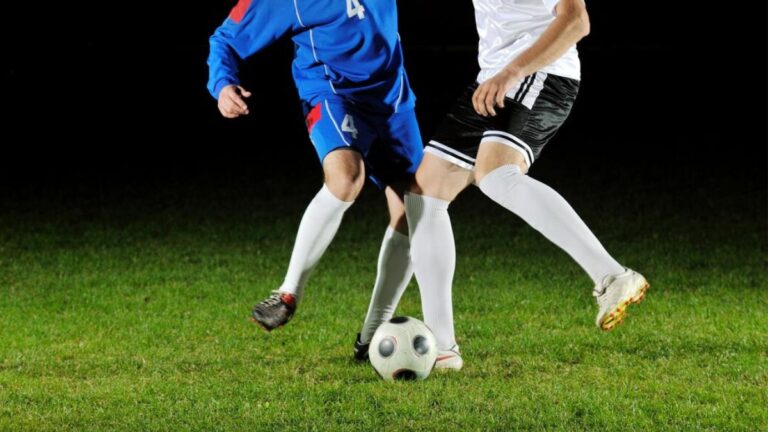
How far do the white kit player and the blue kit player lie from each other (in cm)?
22

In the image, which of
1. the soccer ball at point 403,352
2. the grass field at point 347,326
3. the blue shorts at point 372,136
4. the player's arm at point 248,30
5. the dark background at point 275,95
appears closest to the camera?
the grass field at point 347,326

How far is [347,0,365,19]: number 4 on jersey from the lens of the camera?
5723 mm

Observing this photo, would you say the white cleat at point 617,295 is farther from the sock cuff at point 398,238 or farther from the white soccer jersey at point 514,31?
the sock cuff at point 398,238

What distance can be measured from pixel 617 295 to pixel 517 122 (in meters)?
0.84

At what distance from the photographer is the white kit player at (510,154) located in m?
4.82

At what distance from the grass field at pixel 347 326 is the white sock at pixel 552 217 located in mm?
509

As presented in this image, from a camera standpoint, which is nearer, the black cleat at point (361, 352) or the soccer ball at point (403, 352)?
the soccer ball at point (403, 352)

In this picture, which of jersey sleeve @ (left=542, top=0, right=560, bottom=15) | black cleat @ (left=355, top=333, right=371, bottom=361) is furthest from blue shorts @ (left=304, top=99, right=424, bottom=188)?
jersey sleeve @ (left=542, top=0, right=560, bottom=15)

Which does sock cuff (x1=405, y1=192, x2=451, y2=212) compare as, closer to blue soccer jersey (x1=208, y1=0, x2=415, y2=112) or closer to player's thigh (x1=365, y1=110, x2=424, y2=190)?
player's thigh (x1=365, y1=110, x2=424, y2=190)

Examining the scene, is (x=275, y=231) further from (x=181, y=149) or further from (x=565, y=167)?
(x=181, y=149)

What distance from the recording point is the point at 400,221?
18.9ft

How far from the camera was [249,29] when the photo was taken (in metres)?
5.72

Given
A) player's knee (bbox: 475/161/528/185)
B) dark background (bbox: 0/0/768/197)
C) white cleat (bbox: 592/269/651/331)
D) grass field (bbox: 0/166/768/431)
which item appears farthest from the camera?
dark background (bbox: 0/0/768/197)

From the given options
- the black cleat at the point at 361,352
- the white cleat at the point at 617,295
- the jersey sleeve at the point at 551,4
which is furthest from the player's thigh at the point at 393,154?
the white cleat at the point at 617,295
